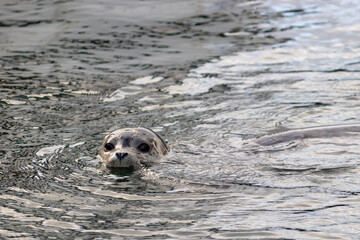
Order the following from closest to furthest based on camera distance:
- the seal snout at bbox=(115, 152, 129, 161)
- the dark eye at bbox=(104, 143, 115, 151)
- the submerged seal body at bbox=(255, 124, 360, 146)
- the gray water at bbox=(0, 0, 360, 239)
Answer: the gray water at bbox=(0, 0, 360, 239)
the seal snout at bbox=(115, 152, 129, 161)
the dark eye at bbox=(104, 143, 115, 151)
the submerged seal body at bbox=(255, 124, 360, 146)

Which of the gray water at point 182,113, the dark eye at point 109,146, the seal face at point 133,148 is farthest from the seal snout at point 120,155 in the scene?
the dark eye at point 109,146

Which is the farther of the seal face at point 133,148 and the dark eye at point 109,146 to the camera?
the dark eye at point 109,146

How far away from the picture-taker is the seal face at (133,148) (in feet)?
21.0

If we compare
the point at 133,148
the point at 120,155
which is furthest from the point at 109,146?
the point at 120,155

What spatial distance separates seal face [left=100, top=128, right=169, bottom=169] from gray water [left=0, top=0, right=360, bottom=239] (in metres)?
0.12

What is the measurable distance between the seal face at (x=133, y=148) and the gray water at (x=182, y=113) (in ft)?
0.39

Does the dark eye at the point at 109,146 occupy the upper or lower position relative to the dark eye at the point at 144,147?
upper

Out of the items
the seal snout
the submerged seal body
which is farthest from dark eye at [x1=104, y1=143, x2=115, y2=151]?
the submerged seal body

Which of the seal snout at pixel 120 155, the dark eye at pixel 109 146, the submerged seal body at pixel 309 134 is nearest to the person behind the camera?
the seal snout at pixel 120 155

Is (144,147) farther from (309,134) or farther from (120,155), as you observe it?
(309,134)

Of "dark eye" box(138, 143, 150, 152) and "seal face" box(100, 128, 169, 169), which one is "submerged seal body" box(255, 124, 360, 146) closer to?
"seal face" box(100, 128, 169, 169)

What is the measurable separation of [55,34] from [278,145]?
586cm

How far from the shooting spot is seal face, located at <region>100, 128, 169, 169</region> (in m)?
6.41

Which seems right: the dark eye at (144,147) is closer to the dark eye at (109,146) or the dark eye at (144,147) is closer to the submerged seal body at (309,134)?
the dark eye at (109,146)
